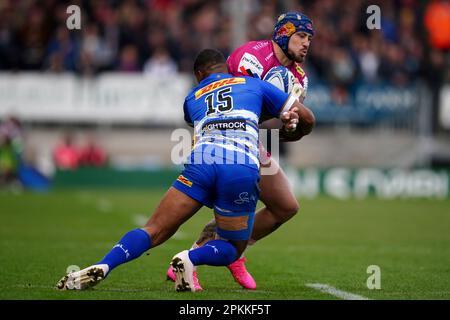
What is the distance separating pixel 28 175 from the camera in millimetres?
25344

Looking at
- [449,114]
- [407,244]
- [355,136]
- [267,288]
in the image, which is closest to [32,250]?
[267,288]

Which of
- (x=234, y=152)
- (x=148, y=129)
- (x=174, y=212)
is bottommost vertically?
(x=174, y=212)

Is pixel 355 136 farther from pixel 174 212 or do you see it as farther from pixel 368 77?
pixel 174 212

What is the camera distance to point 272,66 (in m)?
9.06

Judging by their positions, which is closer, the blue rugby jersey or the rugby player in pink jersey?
the blue rugby jersey

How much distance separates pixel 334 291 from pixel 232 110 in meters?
1.83

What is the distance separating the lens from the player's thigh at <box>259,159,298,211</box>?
8.97 m

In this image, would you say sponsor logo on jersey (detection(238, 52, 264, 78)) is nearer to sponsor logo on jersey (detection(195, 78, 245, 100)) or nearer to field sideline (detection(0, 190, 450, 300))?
sponsor logo on jersey (detection(195, 78, 245, 100))

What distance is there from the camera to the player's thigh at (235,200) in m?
7.86

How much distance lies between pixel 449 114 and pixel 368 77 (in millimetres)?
2654

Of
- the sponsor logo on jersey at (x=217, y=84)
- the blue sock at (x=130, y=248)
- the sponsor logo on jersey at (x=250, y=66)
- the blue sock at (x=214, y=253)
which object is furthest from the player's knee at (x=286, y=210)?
the blue sock at (x=130, y=248)

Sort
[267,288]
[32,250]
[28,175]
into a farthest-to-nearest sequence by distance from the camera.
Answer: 1. [28,175]
2. [32,250]
3. [267,288]

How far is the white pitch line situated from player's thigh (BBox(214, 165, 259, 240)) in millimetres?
903

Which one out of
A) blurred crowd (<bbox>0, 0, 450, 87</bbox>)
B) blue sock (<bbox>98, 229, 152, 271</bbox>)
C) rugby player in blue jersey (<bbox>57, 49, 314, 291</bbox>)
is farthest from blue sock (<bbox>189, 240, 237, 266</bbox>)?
blurred crowd (<bbox>0, 0, 450, 87</bbox>)
